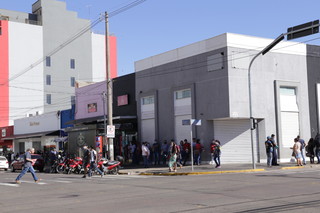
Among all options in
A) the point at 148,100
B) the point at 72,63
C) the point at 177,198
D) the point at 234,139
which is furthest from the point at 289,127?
the point at 72,63

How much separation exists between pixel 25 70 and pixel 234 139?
151 ft

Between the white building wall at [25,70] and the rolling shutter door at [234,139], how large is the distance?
4446 cm

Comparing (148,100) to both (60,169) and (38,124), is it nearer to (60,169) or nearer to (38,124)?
(60,169)

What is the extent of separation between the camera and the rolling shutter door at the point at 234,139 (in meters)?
28.7

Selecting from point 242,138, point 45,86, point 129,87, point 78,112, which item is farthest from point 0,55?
point 242,138

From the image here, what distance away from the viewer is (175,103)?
31422 mm

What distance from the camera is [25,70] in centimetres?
6662

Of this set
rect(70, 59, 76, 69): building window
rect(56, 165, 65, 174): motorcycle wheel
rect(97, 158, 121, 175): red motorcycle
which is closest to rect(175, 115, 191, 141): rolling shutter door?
rect(97, 158, 121, 175): red motorcycle

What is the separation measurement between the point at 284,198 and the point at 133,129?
80.0ft

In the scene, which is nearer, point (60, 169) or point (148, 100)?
point (60, 169)

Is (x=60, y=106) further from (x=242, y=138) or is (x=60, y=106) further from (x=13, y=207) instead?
(x=13, y=207)

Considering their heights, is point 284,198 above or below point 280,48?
below

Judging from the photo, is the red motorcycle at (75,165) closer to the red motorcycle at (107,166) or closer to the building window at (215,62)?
the red motorcycle at (107,166)

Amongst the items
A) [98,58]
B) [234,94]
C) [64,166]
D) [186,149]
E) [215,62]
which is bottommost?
[64,166]
